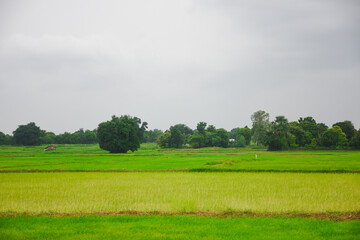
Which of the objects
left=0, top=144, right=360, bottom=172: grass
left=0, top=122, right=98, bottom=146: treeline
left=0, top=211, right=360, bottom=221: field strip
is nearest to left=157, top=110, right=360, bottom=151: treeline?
left=0, top=144, right=360, bottom=172: grass

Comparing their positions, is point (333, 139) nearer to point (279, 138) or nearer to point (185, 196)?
point (279, 138)

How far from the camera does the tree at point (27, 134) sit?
10800 centimetres

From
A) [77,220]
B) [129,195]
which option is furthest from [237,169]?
[77,220]

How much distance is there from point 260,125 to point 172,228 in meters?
97.4

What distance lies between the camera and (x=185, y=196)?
49.3ft

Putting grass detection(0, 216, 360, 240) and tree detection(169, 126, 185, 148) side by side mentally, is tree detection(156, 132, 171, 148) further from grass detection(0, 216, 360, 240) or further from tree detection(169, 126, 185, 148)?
grass detection(0, 216, 360, 240)

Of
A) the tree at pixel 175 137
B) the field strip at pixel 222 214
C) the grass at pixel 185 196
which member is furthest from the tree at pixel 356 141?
the field strip at pixel 222 214

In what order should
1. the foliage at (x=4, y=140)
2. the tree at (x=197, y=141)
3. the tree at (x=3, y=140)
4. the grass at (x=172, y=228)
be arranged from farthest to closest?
the foliage at (x=4, y=140) → the tree at (x=3, y=140) → the tree at (x=197, y=141) → the grass at (x=172, y=228)

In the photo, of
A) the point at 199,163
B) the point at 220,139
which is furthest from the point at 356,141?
the point at 199,163

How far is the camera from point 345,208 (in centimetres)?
1180

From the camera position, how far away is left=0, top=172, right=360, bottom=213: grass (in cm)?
1230

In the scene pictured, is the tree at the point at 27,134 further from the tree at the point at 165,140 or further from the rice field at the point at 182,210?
the rice field at the point at 182,210

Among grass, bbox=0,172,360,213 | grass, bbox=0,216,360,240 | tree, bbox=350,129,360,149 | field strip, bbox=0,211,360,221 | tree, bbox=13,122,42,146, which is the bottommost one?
grass, bbox=0,172,360,213

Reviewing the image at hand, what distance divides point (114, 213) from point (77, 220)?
1.55m
